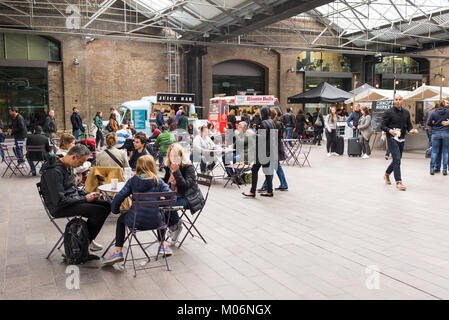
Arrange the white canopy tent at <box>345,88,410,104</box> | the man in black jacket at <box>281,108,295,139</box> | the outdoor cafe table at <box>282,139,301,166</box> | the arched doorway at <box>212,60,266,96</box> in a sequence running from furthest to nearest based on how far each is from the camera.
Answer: the arched doorway at <box>212,60,266,96</box>, the white canopy tent at <box>345,88,410,104</box>, the man in black jacket at <box>281,108,295,139</box>, the outdoor cafe table at <box>282,139,301,166</box>

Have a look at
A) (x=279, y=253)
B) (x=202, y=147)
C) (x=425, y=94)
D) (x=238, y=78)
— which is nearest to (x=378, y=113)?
(x=425, y=94)

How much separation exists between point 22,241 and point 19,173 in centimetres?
609

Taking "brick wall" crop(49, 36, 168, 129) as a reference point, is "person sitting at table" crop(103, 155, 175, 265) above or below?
below

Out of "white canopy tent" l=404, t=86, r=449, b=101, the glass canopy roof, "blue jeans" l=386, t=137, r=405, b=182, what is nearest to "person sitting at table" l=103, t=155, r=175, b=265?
"blue jeans" l=386, t=137, r=405, b=182

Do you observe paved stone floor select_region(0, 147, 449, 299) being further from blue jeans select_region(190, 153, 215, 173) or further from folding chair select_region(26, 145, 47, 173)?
blue jeans select_region(190, 153, 215, 173)

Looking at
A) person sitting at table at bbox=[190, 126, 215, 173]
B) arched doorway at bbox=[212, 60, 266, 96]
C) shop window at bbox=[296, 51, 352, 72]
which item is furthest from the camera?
shop window at bbox=[296, 51, 352, 72]

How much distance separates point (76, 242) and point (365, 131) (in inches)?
431

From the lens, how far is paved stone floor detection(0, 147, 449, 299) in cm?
347

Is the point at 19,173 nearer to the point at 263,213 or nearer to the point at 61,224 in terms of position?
the point at 61,224

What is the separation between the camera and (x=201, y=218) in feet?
19.4

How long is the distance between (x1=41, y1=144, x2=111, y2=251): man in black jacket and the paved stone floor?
51 centimetres

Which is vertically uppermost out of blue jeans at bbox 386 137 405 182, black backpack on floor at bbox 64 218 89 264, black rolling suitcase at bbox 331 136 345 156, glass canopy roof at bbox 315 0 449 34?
glass canopy roof at bbox 315 0 449 34

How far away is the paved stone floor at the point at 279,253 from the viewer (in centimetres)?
347
